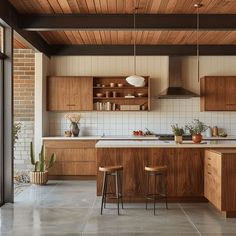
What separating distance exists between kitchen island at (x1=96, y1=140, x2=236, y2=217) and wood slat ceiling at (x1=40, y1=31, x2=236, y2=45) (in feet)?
8.49

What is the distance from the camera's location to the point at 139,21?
5.92 metres

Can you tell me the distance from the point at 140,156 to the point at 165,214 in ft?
3.26

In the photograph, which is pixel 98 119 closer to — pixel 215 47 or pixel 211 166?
pixel 215 47

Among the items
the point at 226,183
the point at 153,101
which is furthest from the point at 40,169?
the point at 226,183

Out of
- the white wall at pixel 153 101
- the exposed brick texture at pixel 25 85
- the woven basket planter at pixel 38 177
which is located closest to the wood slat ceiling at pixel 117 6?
the exposed brick texture at pixel 25 85

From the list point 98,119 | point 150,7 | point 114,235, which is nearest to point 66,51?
point 98,119

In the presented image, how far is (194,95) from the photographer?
806 cm

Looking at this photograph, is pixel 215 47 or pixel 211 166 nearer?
pixel 211 166

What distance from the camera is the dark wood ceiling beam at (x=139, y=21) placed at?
5.90 m

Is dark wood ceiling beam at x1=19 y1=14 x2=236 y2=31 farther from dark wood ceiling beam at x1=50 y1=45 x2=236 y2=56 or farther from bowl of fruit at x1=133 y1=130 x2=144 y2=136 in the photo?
bowl of fruit at x1=133 y1=130 x2=144 y2=136

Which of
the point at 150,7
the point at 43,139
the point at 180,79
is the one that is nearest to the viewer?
the point at 150,7

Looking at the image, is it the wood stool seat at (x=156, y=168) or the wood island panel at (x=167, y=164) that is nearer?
the wood stool seat at (x=156, y=168)

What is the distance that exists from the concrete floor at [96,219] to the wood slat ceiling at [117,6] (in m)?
2.97

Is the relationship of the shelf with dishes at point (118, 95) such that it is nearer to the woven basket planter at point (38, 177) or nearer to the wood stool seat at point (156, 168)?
the woven basket planter at point (38, 177)
